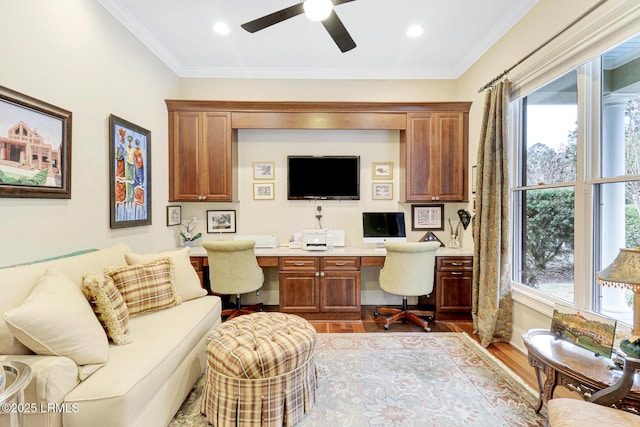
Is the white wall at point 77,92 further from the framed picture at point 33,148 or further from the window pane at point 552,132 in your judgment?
the window pane at point 552,132

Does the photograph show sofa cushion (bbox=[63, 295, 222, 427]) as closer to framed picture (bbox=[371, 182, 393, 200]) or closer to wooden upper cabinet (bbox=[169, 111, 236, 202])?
wooden upper cabinet (bbox=[169, 111, 236, 202])

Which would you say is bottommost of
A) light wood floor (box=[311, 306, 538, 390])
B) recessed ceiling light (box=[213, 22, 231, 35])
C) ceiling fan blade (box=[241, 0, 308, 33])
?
light wood floor (box=[311, 306, 538, 390])

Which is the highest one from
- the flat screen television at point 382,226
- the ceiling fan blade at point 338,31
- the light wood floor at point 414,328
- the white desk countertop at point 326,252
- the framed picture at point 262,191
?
the ceiling fan blade at point 338,31

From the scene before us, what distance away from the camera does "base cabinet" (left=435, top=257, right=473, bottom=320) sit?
3.27 meters

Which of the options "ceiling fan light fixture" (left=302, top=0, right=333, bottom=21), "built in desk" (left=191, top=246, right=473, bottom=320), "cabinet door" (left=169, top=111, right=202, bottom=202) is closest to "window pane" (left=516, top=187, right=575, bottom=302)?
"built in desk" (left=191, top=246, right=473, bottom=320)

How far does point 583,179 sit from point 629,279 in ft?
3.46

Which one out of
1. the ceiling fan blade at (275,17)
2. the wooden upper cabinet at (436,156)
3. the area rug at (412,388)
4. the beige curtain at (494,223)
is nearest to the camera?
the area rug at (412,388)

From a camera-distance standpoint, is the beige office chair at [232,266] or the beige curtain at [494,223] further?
the beige office chair at [232,266]

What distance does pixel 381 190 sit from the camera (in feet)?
12.5

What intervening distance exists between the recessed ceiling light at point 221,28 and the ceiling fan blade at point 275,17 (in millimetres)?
852

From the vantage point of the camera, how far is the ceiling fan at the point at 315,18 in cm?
186

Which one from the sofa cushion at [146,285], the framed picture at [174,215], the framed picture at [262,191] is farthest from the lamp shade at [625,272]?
the framed picture at [174,215]

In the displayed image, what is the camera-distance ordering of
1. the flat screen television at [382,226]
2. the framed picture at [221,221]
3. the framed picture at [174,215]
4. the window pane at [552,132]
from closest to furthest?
the window pane at [552,132]
the framed picture at [174,215]
the flat screen television at [382,226]
the framed picture at [221,221]

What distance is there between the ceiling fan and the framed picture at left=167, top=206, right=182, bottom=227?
89.3 inches
